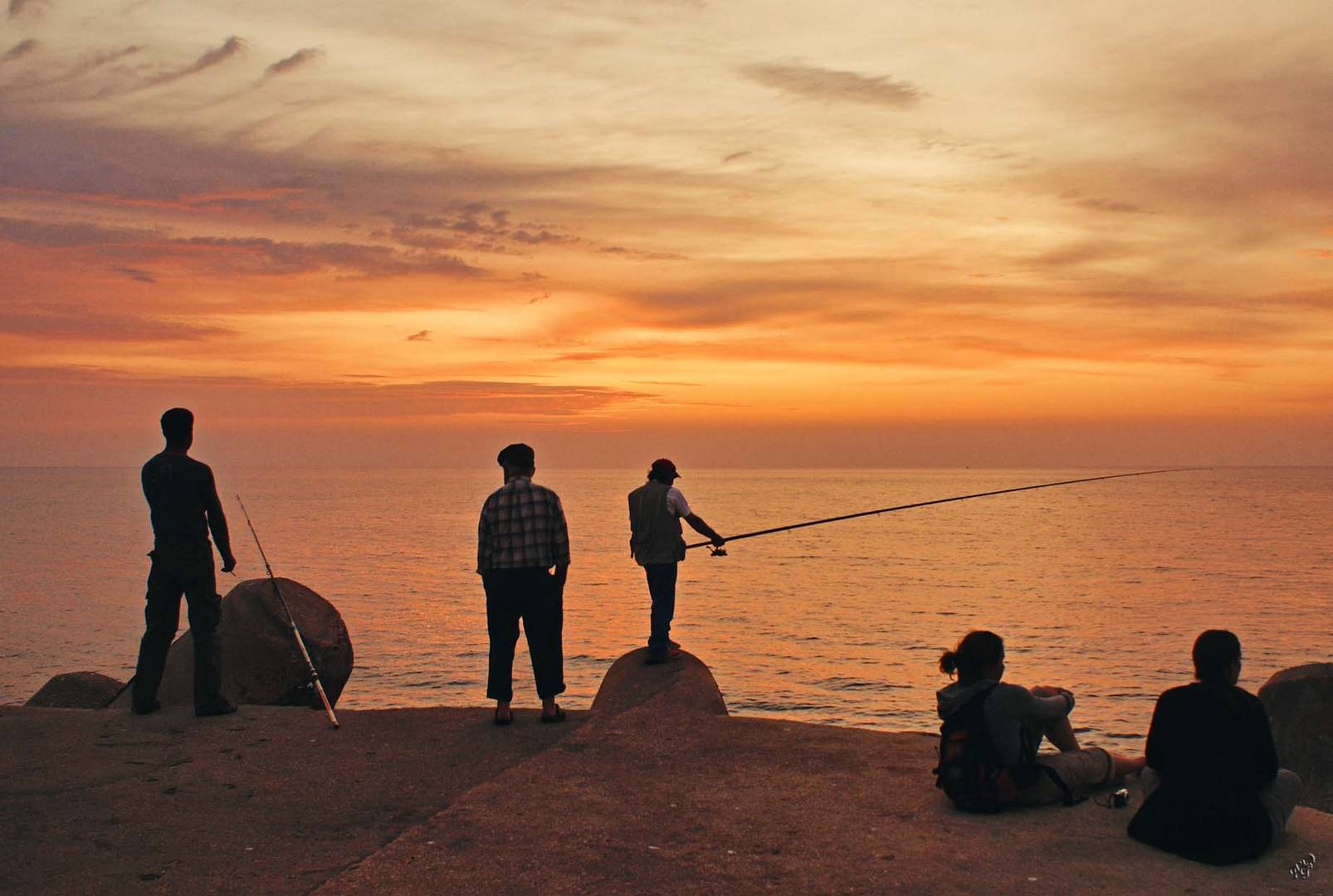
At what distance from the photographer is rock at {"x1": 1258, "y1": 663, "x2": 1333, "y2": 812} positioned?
8766mm

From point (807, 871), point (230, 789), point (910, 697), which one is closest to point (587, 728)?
point (230, 789)

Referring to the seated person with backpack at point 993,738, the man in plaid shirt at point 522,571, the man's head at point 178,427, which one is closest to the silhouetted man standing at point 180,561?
the man's head at point 178,427

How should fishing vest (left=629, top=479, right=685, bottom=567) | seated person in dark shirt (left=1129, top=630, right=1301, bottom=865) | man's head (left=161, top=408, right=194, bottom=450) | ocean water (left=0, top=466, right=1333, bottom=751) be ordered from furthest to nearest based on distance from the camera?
1. ocean water (left=0, top=466, right=1333, bottom=751)
2. fishing vest (left=629, top=479, right=685, bottom=567)
3. man's head (left=161, top=408, right=194, bottom=450)
4. seated person in dark shirt (left=1129, top=630, right=1301, bottom=865)

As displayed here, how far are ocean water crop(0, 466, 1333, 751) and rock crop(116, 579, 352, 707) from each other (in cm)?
1024

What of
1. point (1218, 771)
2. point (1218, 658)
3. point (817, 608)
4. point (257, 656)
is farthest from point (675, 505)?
point (817, 608)

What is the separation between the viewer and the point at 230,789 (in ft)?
22.7

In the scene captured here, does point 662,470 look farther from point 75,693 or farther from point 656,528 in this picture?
point 75,693

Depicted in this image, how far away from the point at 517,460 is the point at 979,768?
4.09m

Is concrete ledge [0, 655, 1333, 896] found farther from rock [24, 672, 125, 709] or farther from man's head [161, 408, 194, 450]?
rock [24, 672, 125, 709]

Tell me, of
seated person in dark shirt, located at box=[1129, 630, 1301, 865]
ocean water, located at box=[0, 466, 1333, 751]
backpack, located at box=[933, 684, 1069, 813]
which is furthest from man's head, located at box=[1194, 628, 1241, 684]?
ocean water, located at box=[0, 466, 1333, 751]

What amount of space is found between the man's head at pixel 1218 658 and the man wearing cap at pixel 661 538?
195 inches

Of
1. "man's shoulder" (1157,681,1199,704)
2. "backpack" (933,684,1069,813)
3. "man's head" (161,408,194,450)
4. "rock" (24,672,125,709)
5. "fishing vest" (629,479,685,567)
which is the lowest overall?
"rock" (24,672,125,709)

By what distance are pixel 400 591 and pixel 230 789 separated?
34.9 metres

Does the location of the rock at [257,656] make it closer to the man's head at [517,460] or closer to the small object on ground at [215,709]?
the small object on ground at [215,709]
